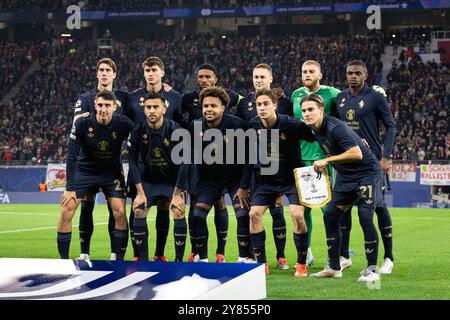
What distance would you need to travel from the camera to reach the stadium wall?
97.1 ft

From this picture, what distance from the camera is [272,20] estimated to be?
49.8m

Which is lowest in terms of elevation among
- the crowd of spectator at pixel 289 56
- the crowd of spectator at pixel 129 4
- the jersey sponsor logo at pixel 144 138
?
the jersey sponsor logo at pixel 144 138

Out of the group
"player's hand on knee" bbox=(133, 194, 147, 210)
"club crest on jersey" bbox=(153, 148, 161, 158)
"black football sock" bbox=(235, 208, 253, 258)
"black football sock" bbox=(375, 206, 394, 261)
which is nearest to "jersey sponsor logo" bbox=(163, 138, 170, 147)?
"club crest on jersey" bbox=(153, 148, 161, 158)

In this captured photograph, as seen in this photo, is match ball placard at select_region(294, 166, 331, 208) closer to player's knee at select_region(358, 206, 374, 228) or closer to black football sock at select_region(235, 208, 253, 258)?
player's knee at select_region(358, 206, 374, 228)

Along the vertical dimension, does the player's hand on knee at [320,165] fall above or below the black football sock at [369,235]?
above

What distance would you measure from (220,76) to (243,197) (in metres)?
33.7

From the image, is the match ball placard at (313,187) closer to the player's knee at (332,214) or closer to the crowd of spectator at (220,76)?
the player's knee at (332,214)

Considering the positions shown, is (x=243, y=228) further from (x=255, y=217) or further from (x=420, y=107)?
(x=420, y=107)

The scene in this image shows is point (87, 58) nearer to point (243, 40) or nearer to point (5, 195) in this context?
point (243, 40)

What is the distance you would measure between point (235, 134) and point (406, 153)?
23358mm

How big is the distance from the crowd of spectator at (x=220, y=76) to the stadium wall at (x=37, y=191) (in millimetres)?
1425

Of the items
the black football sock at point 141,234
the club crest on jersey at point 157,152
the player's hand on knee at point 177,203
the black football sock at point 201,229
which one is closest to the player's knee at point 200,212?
the black football sock at point 201,229

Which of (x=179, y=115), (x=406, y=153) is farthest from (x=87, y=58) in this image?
(x=179, y=115)

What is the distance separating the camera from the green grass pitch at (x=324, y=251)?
856 centimetres
